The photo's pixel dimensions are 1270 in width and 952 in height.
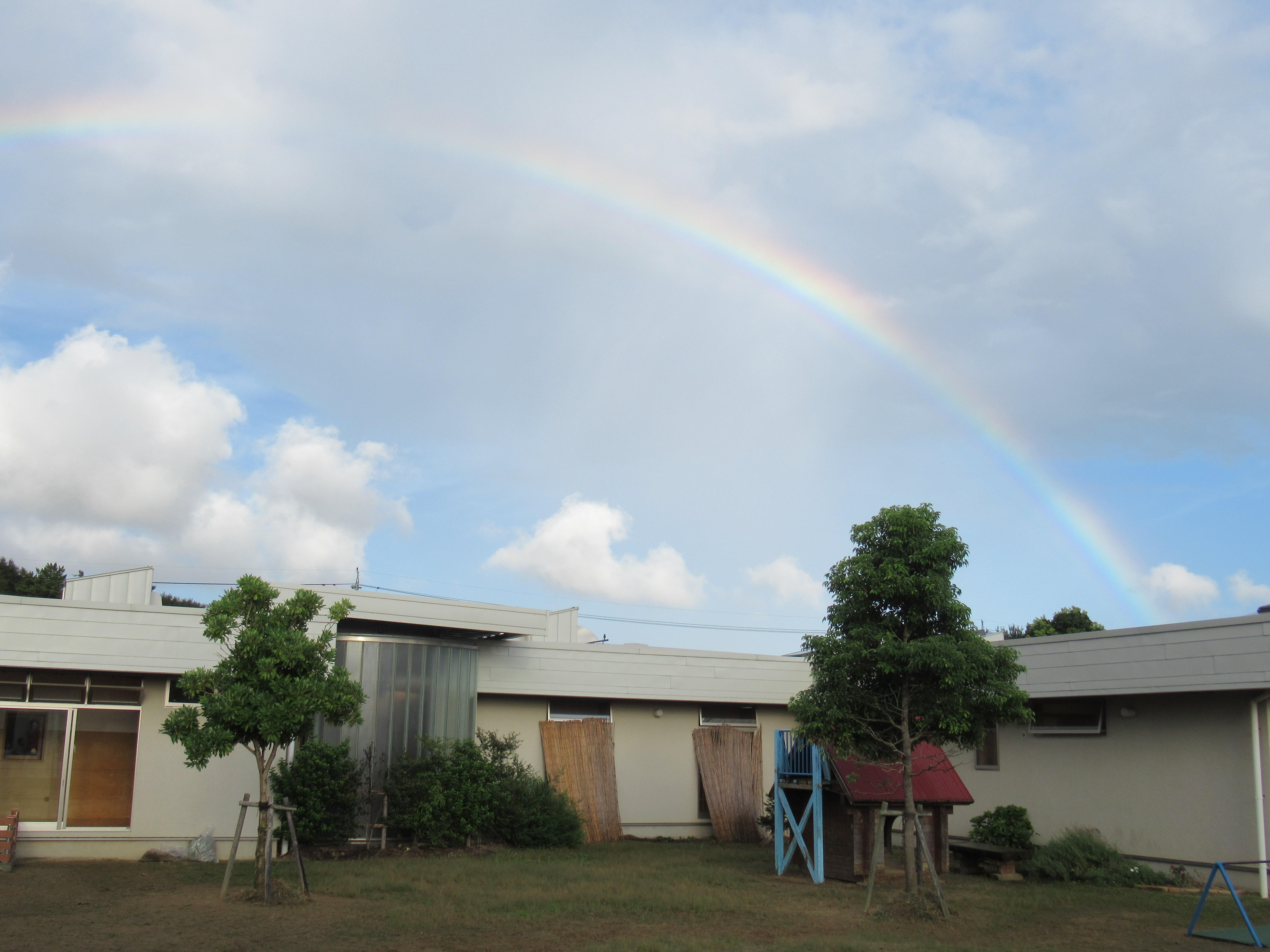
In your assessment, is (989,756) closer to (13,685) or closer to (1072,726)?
(1072,726)

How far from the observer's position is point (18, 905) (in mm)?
11477

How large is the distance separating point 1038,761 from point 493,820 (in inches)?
391

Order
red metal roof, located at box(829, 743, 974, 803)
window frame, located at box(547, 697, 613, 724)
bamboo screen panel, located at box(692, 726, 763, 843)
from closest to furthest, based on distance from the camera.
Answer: red metal roof, located at box(829, 743, 974, 803), window frame, located at box(547, 697, 613, 724), bamboo screen panel, located at box(692, 726, 763, 843)

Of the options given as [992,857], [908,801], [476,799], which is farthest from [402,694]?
[992,857]

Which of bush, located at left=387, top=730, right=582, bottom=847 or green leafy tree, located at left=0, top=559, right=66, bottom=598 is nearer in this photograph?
bush, located at left=387, top=730, right=582, bottom=847

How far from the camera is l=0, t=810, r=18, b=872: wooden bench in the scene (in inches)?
566

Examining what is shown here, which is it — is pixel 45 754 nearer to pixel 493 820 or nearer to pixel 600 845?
pixel 493 820

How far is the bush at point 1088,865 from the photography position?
15.6m

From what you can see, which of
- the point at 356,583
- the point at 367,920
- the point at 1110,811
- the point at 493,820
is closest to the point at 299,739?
the point at 493,820

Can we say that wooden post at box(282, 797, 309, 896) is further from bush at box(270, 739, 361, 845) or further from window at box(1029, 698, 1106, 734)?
window at box(1029, 698, 1106, 734)

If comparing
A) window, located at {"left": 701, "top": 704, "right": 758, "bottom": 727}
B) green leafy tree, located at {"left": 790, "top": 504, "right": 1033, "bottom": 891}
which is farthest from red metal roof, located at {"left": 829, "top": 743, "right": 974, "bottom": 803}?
window, located at {"left": 701, "top": 704, "right": 758, "bottom": 727}

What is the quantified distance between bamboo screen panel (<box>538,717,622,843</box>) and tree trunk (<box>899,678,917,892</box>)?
864 cm

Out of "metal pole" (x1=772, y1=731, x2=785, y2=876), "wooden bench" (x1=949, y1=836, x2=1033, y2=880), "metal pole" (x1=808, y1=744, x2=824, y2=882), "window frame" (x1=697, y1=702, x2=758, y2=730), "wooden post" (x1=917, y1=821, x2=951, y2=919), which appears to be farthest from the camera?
"window frame" (x1=697, y1=702, x2=758, y2=730)

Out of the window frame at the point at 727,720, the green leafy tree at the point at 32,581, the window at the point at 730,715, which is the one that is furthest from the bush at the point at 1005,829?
the green leafy tree at the point at 32,581
